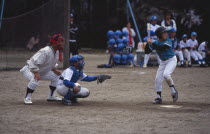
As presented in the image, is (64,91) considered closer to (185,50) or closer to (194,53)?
(185,50)

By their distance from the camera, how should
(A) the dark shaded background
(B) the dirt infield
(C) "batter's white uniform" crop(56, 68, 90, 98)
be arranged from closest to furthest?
(B) the dirt infield < (C) "batter's white uniform" crop(56, 68, 90, 98) < (A) the dark shaded background

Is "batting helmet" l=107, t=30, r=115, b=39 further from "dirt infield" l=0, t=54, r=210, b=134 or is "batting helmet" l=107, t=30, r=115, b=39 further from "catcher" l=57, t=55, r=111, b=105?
"catcher" l=57, t=55, r=111, b=105

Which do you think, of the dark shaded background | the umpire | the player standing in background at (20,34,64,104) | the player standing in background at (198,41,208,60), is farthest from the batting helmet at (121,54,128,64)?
the dark shaded background

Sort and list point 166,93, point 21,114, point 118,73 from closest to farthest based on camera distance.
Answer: point 21,114
point 166,93
point 118,73

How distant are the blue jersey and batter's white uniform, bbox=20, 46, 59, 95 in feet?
7.26

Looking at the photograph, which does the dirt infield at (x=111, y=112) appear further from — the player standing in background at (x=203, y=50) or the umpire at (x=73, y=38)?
the player standing in background at (x=203, y=50)

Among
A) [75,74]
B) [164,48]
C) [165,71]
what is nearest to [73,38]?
[164,48]

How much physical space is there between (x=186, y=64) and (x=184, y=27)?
47.1 feet

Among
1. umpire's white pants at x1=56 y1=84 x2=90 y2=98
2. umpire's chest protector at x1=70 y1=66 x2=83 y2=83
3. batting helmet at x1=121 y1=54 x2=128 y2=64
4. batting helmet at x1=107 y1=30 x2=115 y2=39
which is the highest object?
batting helmet at x1=107 y1=30 x2=115 y2=39

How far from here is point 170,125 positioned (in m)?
7.36

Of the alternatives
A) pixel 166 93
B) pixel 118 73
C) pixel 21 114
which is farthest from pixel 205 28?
pixel 21 114

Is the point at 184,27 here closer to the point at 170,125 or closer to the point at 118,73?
the point at 118,73

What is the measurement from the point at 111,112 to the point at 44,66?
A: 212cm

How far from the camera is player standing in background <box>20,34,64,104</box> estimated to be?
380 inches
